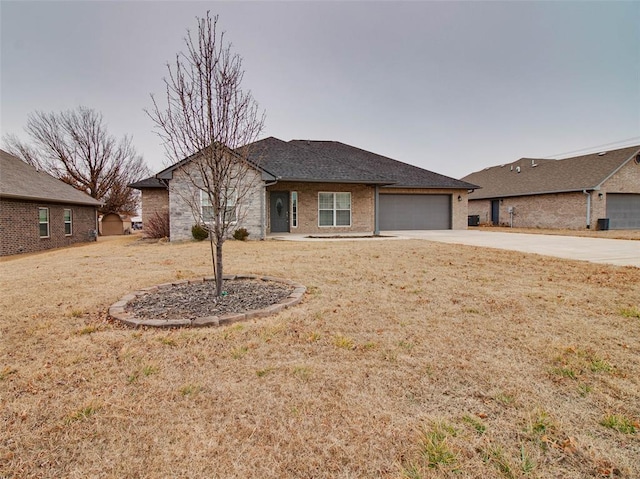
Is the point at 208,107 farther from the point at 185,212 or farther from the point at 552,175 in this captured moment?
the point at 552,175

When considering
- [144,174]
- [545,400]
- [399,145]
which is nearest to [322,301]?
[545,400]

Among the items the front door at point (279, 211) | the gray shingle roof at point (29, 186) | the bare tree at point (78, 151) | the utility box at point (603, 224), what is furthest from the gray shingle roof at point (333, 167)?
the bare tree at point (78, 151)

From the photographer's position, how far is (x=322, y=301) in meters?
4.50

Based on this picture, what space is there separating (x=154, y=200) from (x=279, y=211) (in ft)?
21.8

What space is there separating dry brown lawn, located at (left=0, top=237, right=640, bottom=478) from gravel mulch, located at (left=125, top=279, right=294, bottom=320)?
1.45 feet

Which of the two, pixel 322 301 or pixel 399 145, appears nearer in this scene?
pixel 322 301

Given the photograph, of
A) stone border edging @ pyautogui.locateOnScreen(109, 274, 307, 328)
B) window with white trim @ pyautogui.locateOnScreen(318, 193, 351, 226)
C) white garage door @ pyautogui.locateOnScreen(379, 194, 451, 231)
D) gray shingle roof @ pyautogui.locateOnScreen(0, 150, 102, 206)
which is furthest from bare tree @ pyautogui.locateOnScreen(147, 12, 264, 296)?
white garage door @ pyautogui.locateOnScreen(379, 194, 451, 231)

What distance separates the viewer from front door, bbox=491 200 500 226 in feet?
84.2

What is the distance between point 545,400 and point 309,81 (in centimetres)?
1650

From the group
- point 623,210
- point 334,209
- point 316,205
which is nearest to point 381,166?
point 334,209

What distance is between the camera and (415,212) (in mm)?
19875

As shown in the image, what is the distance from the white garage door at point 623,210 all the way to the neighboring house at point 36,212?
3090 cm

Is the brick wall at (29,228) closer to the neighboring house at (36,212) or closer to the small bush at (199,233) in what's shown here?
the neighboring house at (36,212)

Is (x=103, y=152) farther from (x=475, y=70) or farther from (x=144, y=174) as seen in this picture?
(x=475, y=70)
